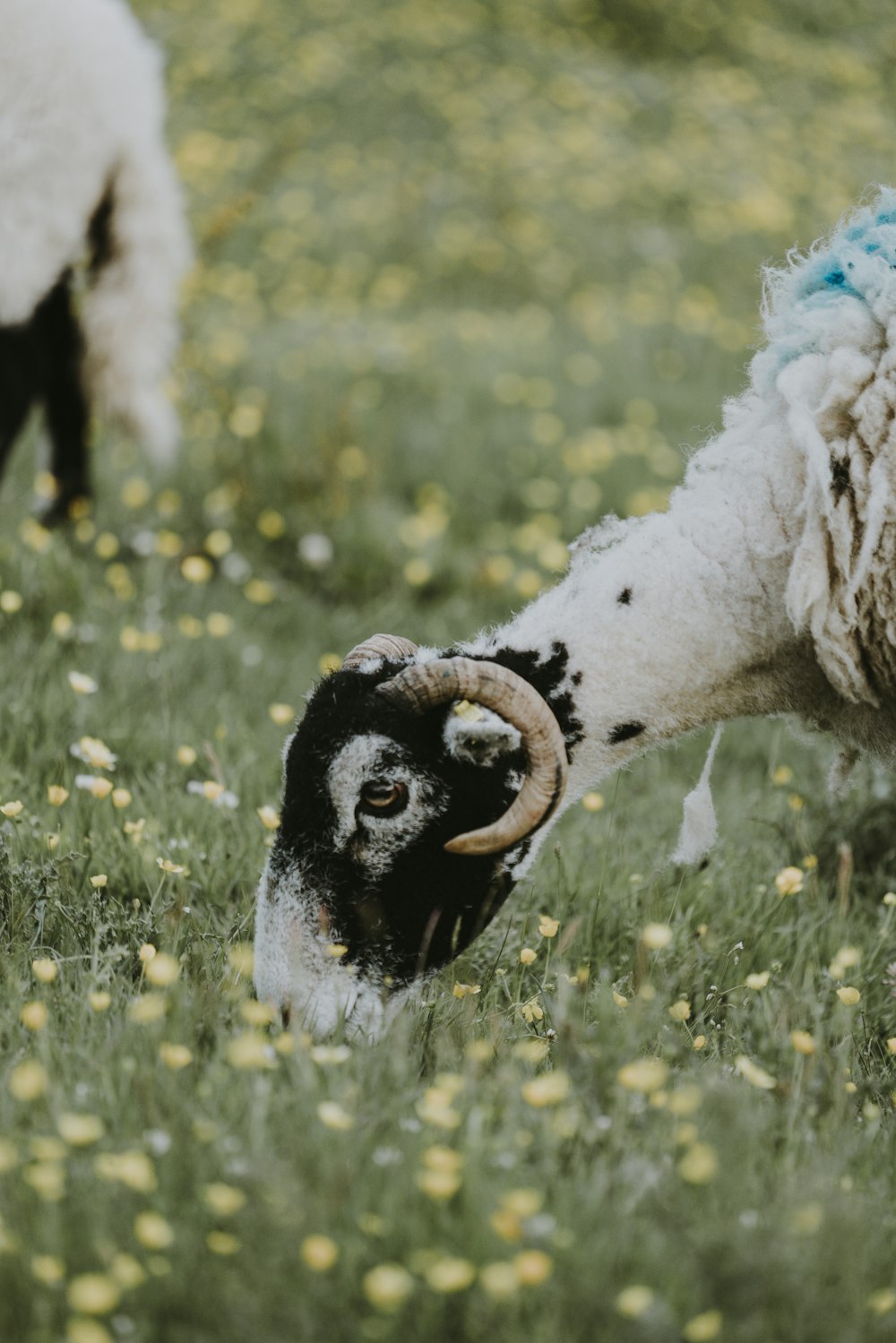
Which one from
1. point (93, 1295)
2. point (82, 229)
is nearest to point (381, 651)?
point (93, 1295)

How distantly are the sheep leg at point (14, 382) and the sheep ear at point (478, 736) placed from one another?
2916mm

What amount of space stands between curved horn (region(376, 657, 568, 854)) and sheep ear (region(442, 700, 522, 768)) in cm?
2

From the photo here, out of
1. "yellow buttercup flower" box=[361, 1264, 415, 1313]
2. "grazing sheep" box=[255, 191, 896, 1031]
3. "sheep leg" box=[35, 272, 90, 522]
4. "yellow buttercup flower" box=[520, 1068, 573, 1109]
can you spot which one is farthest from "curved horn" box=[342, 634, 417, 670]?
"sheep leg" box=[35, 272, 90, 522]

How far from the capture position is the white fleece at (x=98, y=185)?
178 inches

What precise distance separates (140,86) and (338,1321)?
4.70 meters

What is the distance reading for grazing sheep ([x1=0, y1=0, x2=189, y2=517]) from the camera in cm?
455

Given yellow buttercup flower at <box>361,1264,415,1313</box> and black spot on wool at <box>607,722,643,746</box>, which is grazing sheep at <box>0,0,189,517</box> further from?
yellow buttercup flower at <box>361,1264,415,1313</box>

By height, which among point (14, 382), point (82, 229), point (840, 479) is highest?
point (840, 479)

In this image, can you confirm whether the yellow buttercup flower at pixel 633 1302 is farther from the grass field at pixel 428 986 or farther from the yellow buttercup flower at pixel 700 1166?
the yellow buttercup flower at pixel 700 1166

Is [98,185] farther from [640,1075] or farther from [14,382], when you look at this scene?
[640,1075]

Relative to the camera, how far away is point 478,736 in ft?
8.84

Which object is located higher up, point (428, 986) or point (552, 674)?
point (552, 674)

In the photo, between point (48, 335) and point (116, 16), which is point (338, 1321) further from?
point (116, 16)

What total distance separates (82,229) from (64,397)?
762 millimetres
